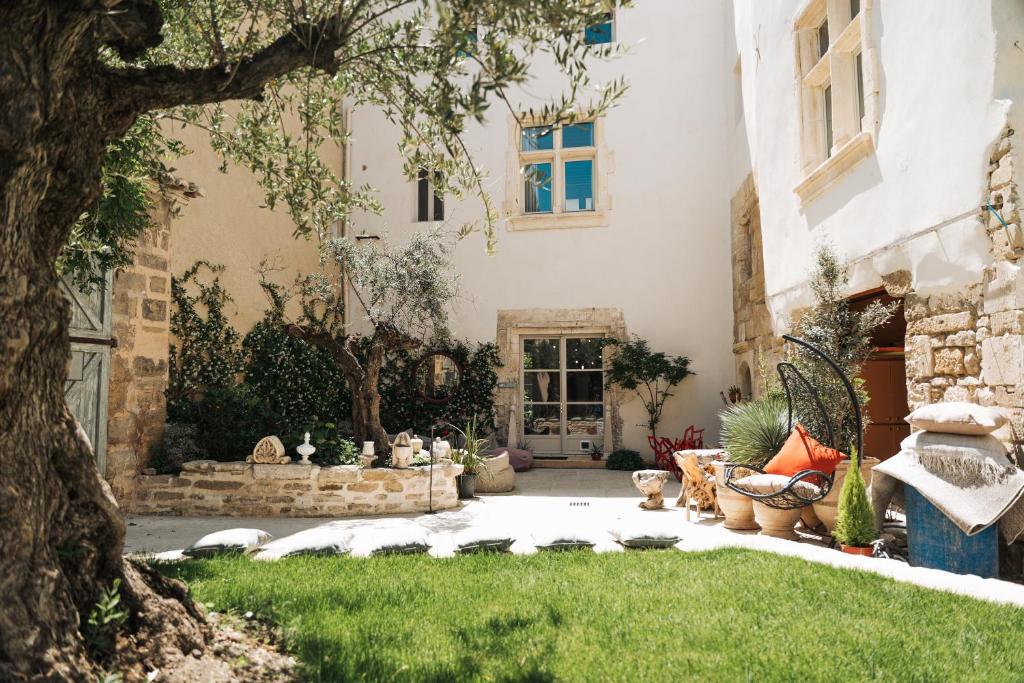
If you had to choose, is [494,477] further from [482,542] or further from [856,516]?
[856,516]

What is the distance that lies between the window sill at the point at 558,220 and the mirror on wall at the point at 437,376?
209cm

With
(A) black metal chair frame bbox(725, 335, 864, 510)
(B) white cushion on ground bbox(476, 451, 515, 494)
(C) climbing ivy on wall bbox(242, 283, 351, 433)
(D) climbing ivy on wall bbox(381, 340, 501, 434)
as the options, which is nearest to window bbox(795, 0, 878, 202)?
(A) black metal chair frame bbox(725, 335, 864, 510)

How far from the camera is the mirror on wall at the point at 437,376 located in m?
8.92

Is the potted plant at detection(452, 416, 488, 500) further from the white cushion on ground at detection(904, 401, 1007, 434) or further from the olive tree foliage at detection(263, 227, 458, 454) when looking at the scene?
the white cushion on ground at detection(904, 401, 1007, 434)

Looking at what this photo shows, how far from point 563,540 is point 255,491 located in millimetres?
2709

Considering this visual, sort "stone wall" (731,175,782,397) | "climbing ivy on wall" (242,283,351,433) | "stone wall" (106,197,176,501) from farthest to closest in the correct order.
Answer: "climbing ivy on wall" (242,283,351,433), "stone wall" (731,175,782,397), "stone wall" (106,197,176,501)

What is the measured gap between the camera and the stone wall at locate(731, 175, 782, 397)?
727 cm

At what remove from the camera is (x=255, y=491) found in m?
5.31

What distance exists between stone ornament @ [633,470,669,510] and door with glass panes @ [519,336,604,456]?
318 centimetres

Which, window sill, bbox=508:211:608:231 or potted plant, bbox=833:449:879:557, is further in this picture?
window sill, bbox=508:211:608:231

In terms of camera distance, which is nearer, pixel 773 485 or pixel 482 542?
pixel 482 542

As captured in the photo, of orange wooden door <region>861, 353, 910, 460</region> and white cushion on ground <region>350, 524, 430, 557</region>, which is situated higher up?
orange wooden door <region>861, 353, 910, 460</region>

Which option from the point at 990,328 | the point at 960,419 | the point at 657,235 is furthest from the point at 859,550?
the point at 657,235

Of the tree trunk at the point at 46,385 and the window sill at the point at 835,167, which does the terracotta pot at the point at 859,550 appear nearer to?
the window sill at the point at 835,167
